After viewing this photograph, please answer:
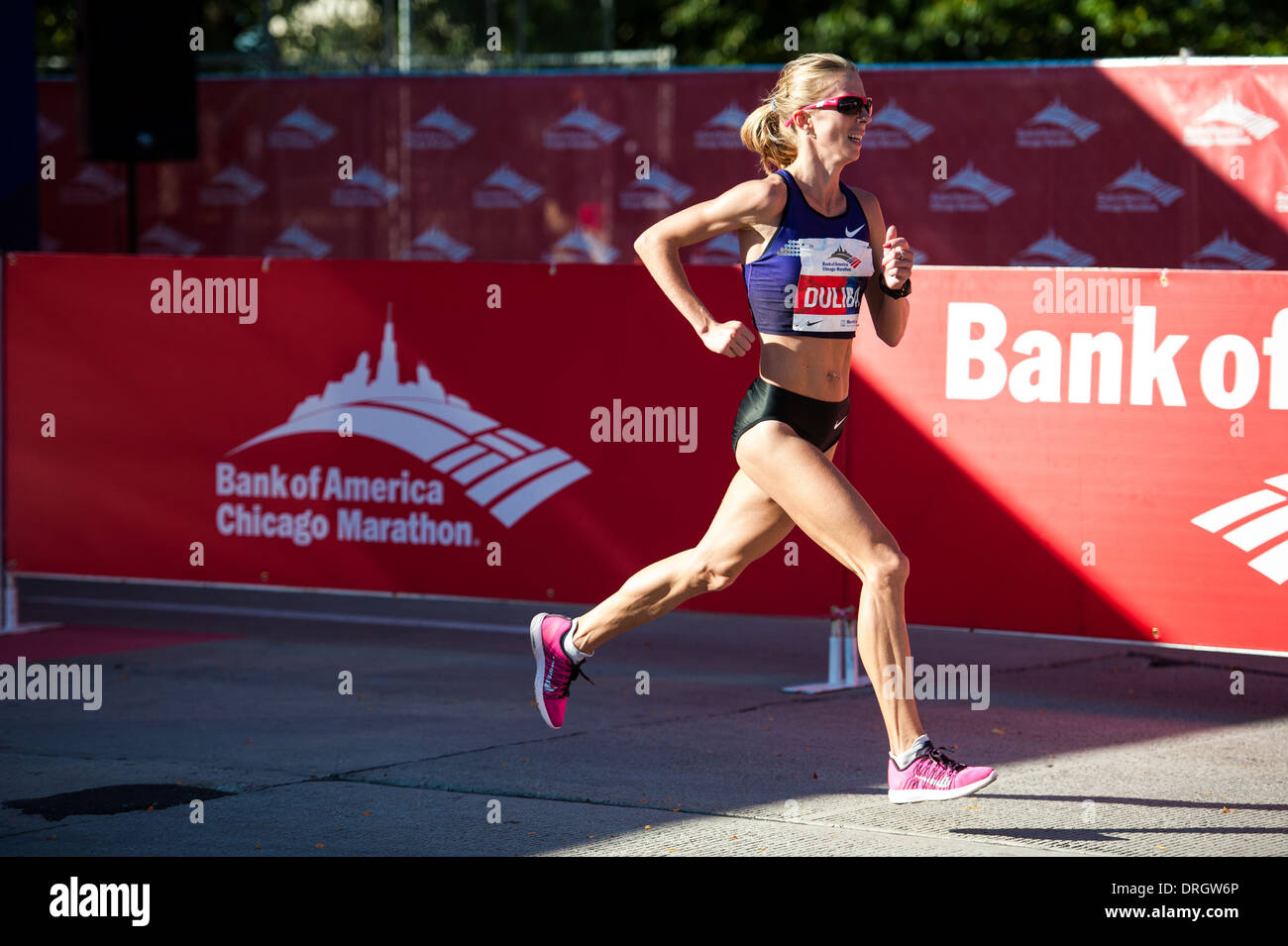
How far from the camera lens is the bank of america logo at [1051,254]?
50.2 feet

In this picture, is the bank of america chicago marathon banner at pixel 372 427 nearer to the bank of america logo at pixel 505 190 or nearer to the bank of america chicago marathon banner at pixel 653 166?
the bank of america chicago marathon banner at pixel 653 166

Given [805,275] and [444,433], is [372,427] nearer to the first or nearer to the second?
[444,433]

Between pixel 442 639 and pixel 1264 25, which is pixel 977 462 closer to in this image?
pixel 442 639

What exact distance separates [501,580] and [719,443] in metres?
1.30

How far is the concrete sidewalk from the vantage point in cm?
586

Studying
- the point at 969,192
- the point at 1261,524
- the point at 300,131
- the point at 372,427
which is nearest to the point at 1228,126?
the point at 969,192

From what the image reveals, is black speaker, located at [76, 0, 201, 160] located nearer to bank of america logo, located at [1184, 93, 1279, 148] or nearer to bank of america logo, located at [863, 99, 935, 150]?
bank of america logo, located at [863, 99, 935, 150]

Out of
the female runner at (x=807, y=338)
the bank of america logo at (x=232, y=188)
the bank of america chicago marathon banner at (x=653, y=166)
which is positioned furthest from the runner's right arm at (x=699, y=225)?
the bank of america logo at (x=232, y=188)

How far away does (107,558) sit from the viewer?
9820mm

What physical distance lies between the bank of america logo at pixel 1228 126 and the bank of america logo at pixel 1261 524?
7592 millimetres

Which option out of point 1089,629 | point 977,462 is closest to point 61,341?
point 977,462

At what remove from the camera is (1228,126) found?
14617 millimetres

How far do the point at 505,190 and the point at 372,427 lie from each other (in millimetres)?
8749

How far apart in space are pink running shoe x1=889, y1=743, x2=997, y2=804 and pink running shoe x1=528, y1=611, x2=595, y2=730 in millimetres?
1325
